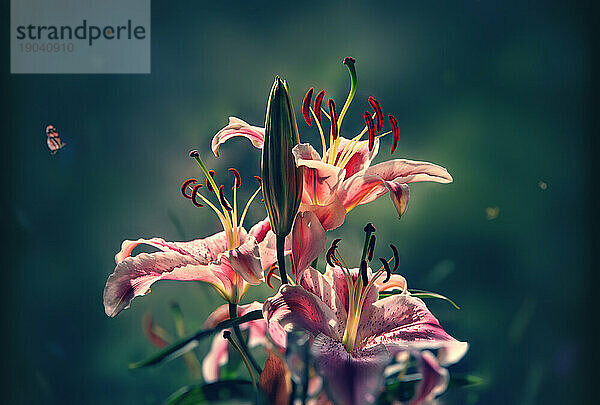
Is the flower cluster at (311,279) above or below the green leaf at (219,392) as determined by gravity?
above

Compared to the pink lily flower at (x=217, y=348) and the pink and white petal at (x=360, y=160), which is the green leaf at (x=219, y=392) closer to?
the pink lily flower at (x=217, y=348)

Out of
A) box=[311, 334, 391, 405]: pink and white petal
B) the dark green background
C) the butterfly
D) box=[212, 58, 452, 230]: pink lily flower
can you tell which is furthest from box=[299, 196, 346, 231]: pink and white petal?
the butterfly

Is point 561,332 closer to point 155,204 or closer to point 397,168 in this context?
point 397,168

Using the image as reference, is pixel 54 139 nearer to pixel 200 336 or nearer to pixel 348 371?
pixel 200 336

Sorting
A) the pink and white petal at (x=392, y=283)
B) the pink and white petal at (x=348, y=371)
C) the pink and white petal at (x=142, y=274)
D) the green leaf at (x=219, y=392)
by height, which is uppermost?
the pink and white petal at (x=142, y=274)

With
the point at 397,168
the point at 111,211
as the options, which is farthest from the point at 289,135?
the point at 111,211

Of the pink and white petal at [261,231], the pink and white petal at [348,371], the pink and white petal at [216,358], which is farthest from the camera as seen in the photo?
the pink and white petal at [216,358]

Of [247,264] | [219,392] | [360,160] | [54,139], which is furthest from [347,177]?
[54,139]

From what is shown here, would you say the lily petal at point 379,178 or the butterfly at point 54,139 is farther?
the butterfly at point 54,139

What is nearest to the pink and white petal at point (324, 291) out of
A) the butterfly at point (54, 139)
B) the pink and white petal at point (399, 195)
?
the pink and white petal at point (399, 195)
